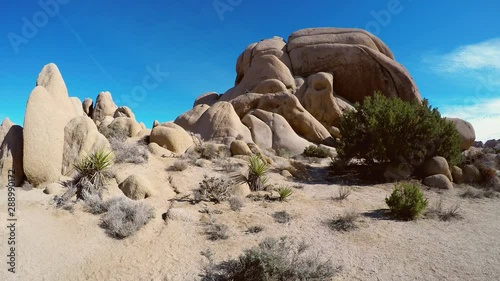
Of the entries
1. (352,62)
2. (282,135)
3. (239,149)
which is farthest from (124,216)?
(352,62)

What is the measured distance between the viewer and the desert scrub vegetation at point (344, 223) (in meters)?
7.46

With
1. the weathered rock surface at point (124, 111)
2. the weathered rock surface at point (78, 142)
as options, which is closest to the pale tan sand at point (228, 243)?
the weathered rock surface at point (78, 142)

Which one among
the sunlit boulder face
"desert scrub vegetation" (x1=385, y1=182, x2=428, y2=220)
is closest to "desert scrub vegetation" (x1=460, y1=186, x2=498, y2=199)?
"desert scrub vegetation" (x1=385, y1=182, x2=428, y2=220)

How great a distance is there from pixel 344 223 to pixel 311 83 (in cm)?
2146

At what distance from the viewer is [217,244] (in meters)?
6.55

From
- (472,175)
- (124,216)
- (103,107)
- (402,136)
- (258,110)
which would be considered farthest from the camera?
(103,107)

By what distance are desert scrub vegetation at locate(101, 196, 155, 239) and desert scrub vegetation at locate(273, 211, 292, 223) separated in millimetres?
3178

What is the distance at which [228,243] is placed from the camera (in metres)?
6.59

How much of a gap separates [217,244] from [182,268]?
1079 millimetres

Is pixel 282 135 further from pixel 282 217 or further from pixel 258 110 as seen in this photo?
pixel 282 217

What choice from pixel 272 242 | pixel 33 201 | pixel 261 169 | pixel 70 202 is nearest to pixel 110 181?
pixel 70 202

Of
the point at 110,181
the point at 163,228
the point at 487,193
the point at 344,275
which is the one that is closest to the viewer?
the point at 344,275

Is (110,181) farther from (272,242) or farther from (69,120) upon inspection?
(272,242)

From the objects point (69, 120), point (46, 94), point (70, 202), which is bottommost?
point (70, 202)
